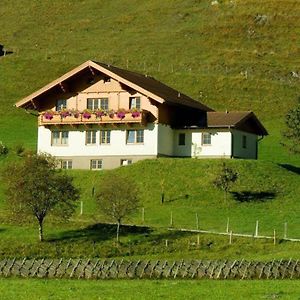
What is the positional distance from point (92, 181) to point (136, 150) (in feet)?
24.5

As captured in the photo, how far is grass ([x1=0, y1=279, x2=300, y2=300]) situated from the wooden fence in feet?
4.18

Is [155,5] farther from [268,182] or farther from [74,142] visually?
[268,182]

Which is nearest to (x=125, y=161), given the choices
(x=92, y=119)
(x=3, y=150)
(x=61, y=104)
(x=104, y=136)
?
(x=104, y=136)

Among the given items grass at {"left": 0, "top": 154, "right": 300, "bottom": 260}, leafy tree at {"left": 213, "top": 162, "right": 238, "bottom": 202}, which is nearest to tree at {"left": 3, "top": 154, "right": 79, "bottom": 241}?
grass at {"left": 0, "top": 154, "right": 300, "bottom": 260}

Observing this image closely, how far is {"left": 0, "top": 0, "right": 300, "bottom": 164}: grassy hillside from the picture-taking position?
351ft

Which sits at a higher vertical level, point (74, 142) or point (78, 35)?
point (78, 35)

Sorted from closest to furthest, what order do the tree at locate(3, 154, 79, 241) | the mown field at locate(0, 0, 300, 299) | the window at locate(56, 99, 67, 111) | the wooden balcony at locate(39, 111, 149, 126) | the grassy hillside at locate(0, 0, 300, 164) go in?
the mown field at locate(0, 0, 300, 299)
the tree at locate(3, 154, 79, 241)
the wooden balcony at locate(39, 111, 149, 126)
the window at locate(56, 99, 67, 111)
the grassy hillside at locate(0, 0, 300, 164)

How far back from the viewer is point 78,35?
14638 cm

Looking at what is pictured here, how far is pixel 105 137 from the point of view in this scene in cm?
8062

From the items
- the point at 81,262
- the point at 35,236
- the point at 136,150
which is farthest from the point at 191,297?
the point at 136,150

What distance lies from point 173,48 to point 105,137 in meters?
53.3

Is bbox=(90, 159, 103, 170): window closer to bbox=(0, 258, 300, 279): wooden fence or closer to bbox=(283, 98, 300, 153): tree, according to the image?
bbox=(283, 98, 300, 153): tree

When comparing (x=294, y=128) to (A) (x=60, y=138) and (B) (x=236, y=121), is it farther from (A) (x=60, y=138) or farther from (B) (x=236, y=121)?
(A) (x=60, y=138)

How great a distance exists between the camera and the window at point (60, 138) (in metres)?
82.1
